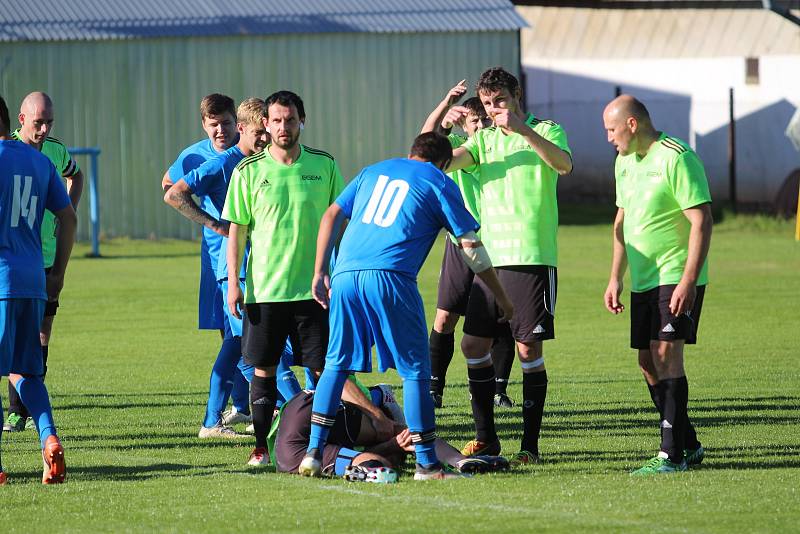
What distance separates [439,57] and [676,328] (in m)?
23.8

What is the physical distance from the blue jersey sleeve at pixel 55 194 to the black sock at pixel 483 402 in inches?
→ 103

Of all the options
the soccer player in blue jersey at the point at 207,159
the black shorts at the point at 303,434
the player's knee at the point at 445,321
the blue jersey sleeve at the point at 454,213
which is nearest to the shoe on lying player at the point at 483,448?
the black shorts at the point at 303,434

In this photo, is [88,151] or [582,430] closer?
[582,430]

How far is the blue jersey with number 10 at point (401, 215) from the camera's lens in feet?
24.7

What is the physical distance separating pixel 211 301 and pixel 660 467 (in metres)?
3.63

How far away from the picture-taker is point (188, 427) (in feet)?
32.5

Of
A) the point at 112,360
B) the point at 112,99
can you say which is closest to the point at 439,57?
the point at 112,99

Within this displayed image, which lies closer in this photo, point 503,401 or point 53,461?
point 53,461

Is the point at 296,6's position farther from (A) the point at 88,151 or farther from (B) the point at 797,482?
(B) the point at 797,482

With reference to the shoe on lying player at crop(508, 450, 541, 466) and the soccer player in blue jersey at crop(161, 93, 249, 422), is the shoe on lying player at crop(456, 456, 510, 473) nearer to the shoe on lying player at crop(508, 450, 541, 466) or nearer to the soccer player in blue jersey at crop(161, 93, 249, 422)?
the shoe on lying player at crop(508, 450, 541, 466)

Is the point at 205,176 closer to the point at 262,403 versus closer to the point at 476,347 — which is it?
the point at 262,403

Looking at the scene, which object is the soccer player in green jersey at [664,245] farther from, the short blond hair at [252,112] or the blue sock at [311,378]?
the short blond hair at [252,112]

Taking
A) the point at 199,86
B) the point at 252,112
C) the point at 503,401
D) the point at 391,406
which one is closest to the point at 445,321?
the point at 503,401

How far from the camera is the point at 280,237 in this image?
8.22m
